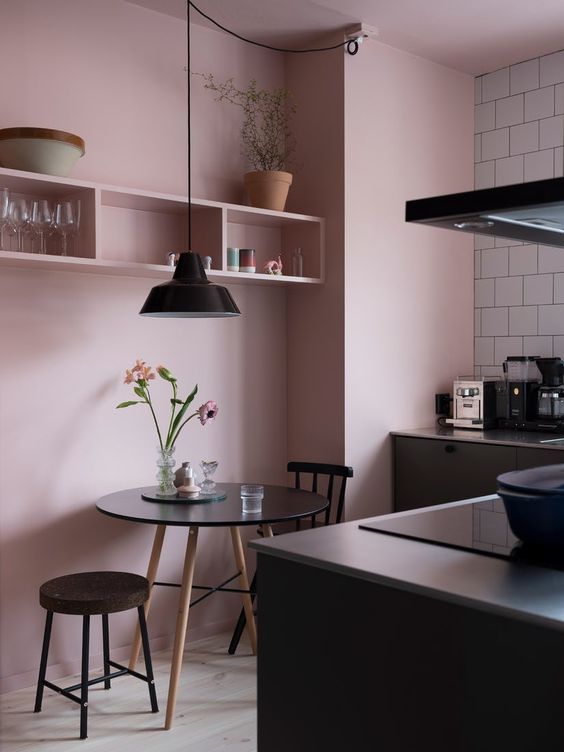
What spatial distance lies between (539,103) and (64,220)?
2.45m

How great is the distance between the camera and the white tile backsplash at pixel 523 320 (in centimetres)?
430

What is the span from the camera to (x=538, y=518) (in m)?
1.75

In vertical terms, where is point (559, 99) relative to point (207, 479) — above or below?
above

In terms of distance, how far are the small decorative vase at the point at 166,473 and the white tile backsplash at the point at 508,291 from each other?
1.98 metres

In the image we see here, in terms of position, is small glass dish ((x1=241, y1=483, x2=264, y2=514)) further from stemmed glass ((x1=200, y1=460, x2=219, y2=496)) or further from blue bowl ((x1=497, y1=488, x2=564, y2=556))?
blue bowl ((x1=497, y1=488, x2=564, y2=556))

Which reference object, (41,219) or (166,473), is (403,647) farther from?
(41,219)

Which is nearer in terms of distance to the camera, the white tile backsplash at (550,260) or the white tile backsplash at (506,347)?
the white tile backsplash at (550,260)

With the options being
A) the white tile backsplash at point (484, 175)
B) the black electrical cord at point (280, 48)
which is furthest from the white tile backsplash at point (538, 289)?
the black electrical cord at point (280, 48)

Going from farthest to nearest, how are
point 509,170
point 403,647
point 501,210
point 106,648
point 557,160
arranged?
point 509,170, point 557,160, point 106,648, point 501,210, point 403,647

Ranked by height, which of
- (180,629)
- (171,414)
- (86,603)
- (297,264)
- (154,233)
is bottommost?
(180,629)

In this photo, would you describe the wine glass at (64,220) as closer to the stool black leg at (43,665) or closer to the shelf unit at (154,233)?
the shelf unit at (154,233)

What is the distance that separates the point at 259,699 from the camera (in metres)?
1.95

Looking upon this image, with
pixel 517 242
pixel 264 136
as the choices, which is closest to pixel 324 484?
pixel 517 242

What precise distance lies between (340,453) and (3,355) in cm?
159
